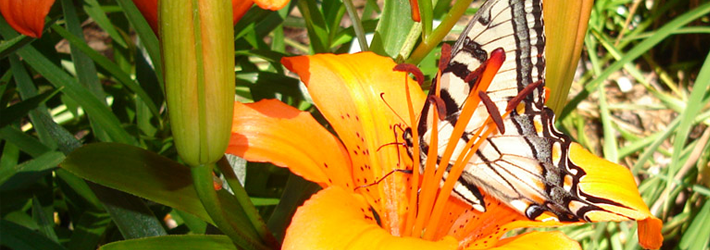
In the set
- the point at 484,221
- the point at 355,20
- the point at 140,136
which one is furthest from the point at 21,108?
the point at 484,221

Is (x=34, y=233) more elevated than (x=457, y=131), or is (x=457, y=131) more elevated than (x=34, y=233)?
(x=457, y=131)

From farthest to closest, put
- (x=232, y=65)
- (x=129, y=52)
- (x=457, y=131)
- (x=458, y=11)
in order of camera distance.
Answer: (x=129, y=52) < (x=458, y=11) < (x=457, y=131) < (x=232, y=65)

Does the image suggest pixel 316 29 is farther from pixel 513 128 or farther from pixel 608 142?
pixel 608 142

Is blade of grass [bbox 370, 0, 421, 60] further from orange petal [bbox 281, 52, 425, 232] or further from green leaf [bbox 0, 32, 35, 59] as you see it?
green leaf [bbox 0, 32, 35, 59]

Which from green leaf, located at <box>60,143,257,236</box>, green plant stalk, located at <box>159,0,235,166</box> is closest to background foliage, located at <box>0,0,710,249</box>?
green leaf, located at <box>60,143,257,236</box>

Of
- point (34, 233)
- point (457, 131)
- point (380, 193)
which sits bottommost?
point (34, 233)

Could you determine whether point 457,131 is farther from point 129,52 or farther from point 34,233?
point 129,52

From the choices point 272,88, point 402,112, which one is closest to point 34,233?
point 272,88

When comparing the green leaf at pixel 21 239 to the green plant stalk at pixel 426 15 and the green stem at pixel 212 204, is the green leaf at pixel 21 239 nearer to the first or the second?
the green stem at pixel 212 204
